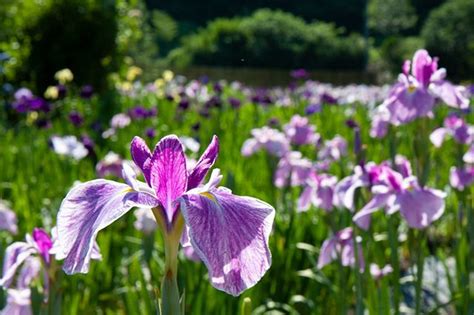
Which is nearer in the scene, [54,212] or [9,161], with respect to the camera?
[54,212]

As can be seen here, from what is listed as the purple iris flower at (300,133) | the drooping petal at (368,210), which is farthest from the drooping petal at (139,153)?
the purple iris flower at (300,133)

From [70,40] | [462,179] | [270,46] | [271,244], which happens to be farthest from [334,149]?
[270,46]

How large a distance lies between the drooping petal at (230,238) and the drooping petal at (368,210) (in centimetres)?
67

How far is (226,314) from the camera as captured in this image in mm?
1652

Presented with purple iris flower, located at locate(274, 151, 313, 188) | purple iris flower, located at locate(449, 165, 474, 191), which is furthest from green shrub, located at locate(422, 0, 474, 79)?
purple iris flower, located at locate(449, 165, 474, 191)

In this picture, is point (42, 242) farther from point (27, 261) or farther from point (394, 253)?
Result: point (394, 253)

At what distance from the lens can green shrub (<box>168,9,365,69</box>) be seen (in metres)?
20.2

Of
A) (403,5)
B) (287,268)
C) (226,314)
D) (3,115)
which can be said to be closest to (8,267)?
(226,314)

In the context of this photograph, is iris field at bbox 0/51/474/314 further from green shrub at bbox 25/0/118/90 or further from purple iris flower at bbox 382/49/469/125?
green shrub at bbox 25/0/118/90

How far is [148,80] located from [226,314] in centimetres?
1401

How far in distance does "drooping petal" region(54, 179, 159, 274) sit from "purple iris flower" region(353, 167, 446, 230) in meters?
0.71

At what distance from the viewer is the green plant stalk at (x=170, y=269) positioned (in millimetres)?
666

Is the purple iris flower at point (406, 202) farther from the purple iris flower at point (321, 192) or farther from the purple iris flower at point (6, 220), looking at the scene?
the purple iris flower at point (6, 220)

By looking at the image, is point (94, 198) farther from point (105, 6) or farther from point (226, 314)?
point (105, 6)
